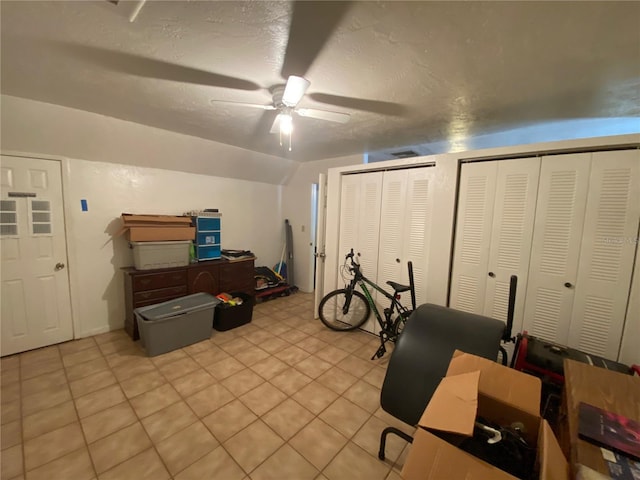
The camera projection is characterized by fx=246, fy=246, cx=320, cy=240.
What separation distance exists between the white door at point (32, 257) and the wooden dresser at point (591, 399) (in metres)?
4.21

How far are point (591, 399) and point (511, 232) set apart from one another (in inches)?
56.5

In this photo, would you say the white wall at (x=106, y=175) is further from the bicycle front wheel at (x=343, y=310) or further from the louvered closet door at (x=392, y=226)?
the bicycle front wheel at (x=343, y=310)

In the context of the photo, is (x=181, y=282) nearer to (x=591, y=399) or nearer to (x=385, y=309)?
(x=385, y=309)

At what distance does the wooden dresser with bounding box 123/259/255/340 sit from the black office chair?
108 inches

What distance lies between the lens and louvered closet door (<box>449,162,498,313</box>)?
7.48 feet

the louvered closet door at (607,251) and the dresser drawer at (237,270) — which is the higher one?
the louvered closet door at (607,251)

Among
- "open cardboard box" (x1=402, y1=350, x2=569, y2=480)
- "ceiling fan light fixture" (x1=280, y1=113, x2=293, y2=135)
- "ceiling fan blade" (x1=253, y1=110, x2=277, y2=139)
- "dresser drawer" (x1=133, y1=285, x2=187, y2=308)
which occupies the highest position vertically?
"ceiling fan blade" (x1=253, y1=110, x2=277, y2=139)

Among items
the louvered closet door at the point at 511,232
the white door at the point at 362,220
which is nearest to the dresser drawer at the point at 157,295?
the white door at the point at 362,220

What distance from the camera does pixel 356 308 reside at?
326 centimetres

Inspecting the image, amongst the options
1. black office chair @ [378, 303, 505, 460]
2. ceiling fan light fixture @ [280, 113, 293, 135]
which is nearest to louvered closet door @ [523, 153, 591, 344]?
black office chair @ [378, 303, 505, 460]

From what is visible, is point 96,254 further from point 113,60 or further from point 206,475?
point 206,475

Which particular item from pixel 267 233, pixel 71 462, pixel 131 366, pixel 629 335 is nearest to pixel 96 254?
pixel 131 366

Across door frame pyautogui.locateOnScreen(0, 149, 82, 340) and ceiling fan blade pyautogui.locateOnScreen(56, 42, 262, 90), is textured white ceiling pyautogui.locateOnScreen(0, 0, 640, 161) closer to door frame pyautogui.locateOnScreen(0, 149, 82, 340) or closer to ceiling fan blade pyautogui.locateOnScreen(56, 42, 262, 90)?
ceiling fan blade pyautogui.locateOnScreen(56, 42, 262, 90)

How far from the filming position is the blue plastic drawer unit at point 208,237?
3436 millimetres
